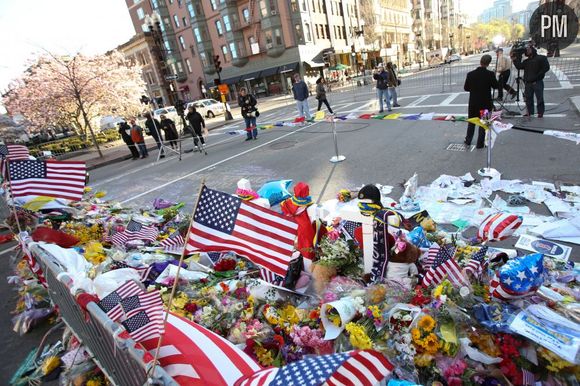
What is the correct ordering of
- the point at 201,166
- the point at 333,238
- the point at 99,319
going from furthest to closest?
the point at 201,166 → the point at 333,238 → the point at 99,319

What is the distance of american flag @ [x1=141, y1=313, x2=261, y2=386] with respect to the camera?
2.05 m

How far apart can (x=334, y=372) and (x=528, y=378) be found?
1729 mm

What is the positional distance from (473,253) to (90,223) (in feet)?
19.9

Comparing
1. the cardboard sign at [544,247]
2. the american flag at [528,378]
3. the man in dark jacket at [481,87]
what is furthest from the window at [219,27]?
the american flag at [528,378]

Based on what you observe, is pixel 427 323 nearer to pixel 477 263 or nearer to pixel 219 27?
pixel 477 263

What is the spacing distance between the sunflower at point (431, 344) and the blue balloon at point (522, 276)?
2.38 ft

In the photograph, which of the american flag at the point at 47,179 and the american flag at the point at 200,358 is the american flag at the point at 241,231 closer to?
the american flag at the point at 200,358

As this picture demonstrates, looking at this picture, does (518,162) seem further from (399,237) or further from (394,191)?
(399,237)

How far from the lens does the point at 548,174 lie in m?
6.04

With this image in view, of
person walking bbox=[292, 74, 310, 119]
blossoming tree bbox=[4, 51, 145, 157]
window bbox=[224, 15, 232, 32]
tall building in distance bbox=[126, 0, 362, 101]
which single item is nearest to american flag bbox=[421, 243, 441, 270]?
person walking bbox=[292, 74, 310, 119]

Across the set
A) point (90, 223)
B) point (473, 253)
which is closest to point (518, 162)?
point (473, 253)

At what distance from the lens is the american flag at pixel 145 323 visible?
8.66 feet

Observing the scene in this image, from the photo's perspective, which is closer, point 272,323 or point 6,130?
point 272,323

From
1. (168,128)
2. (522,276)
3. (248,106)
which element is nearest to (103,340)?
(522,276)
